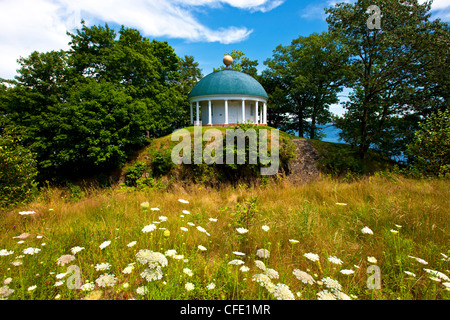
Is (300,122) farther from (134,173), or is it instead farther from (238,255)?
(238,255)

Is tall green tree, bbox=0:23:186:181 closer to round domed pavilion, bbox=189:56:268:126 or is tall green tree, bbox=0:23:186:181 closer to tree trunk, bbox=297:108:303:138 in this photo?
round domed pavilion, bbox=189:56:268:126

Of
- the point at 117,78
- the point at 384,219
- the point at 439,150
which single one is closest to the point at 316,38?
the point at 439,150

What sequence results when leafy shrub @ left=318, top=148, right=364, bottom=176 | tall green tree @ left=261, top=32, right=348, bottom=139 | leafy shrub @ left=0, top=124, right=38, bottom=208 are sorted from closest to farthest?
leafy shrub @ left=0, top=124, right=38, bottom=208 → leafy shrub @ left=318, top=148, right=364, bottom=176 → tall green tree @ left=261, top=32, right=348, bottom=139

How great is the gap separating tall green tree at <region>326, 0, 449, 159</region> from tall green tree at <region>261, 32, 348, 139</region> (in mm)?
2209

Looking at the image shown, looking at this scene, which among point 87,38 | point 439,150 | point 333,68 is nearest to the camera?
point 439,150

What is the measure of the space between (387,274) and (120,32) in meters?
26.6

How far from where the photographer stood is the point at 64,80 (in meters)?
18.1

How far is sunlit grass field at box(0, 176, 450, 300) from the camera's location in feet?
6.33

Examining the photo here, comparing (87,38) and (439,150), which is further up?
(87,38)

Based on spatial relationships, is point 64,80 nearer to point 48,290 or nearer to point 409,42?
point 48,290

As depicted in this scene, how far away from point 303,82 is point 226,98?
28.2 ft

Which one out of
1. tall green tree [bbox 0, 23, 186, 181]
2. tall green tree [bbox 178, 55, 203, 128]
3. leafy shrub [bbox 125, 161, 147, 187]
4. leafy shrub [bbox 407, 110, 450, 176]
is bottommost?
leafy shrub [bbox 125, 161, 147, 187]

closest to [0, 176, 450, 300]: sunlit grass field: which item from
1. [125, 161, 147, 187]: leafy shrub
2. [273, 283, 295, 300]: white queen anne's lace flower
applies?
[273, 283, 295, 300]: white queen anne's lace flower

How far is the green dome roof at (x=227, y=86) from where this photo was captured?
77.2 ft
